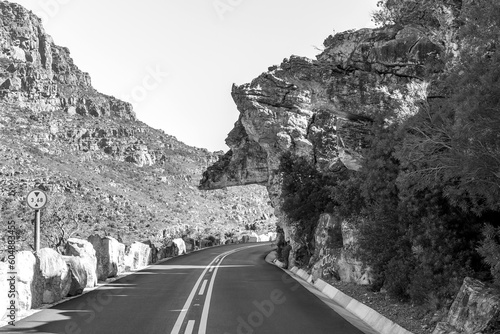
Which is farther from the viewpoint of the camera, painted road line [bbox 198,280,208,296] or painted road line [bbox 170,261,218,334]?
painted road line [bbox 198,280,208,296]

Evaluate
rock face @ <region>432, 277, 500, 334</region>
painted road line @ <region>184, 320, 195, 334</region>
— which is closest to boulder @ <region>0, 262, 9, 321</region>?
painted road line @ <region>184, 320, 195, 334</region>

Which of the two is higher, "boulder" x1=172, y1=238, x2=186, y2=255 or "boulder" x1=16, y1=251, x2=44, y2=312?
"boulder" x1=16, y1=251, x2=44, y2=312

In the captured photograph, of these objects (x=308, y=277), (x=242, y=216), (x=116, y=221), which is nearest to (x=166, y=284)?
(x=308, y=277)

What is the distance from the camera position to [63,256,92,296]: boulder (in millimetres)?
15773

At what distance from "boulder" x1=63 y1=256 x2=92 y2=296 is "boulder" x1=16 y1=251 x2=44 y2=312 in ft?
6.03

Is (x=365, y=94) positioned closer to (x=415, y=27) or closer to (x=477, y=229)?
(x=415, y=27)

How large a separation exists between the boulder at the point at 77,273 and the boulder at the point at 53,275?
13.9 inches

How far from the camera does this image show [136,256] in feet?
97.0

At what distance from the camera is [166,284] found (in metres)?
20.2

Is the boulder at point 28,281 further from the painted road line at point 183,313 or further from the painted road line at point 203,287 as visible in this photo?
the painted road line at point 203,287

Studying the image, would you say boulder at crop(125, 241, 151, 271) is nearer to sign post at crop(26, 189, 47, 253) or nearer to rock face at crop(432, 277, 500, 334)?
sign post at crop(26, 189, 47, 253)

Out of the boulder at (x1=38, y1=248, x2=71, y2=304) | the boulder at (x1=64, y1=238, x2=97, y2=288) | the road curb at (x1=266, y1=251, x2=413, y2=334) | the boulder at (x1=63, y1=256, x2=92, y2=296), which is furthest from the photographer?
the boulder at (x1=64, y1=238, x2=97, y2=288)

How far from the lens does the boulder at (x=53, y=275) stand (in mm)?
14156

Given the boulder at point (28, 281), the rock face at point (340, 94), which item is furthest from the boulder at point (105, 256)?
the rock face at point (340, 94)
